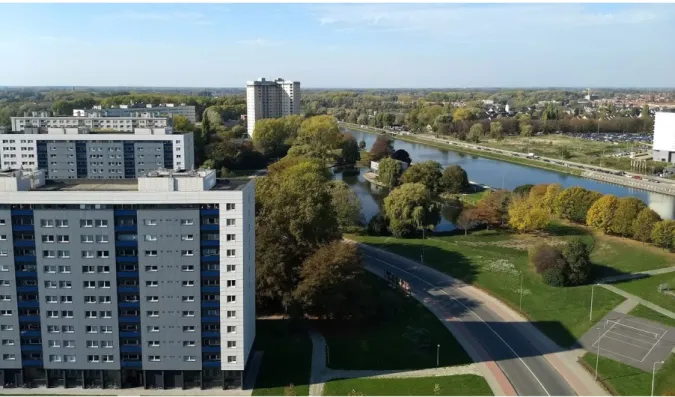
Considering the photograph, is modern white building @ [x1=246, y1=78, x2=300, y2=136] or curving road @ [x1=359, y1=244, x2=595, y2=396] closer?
curving road @ [x1=359, y1=244, x2=595, y2=396]

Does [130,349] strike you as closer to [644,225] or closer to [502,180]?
[644,225]

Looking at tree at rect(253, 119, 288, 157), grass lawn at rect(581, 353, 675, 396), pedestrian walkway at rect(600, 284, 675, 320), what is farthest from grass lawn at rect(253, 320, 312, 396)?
tree at rect(253, 119, 288, 157)

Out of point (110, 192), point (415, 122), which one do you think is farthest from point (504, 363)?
point (415, 122)

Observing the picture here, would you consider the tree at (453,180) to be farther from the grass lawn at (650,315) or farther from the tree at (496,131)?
the tree at (496,131)

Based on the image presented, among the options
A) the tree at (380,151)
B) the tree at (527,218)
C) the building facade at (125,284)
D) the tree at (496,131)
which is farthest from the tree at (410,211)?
the tree at (496,131)

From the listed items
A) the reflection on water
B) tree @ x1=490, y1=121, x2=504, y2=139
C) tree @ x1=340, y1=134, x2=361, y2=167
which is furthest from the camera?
tree @ x1=490, y1=121, x2=504, y2=139

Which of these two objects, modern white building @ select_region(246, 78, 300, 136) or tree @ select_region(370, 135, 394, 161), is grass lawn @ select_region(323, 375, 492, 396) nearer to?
tree @ select_region(370, 135, 394, 161)
